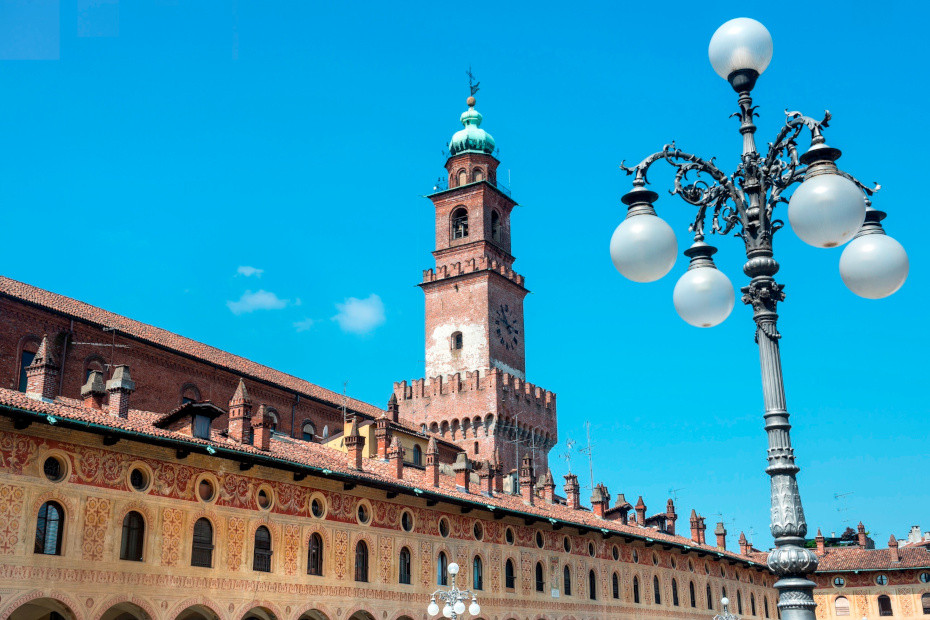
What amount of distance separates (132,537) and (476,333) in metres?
34.1

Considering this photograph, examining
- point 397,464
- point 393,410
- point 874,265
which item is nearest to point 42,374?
point 397,464

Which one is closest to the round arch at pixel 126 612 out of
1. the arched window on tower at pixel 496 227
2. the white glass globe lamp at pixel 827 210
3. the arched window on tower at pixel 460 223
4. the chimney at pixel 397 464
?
the chimney at pixel 397 464

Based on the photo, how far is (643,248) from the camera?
25.9 feet

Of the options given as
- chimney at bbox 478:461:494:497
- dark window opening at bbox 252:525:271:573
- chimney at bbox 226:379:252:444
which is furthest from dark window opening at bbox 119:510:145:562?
chimney at bbox 478:461:494:497

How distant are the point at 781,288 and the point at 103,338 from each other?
25.6 metres

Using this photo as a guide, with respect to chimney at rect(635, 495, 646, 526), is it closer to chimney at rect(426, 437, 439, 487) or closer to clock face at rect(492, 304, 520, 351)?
clock face at rect(492, 304, 520, 351)

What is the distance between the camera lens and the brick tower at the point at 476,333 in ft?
171

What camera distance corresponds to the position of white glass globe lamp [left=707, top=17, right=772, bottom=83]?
8.28 metres

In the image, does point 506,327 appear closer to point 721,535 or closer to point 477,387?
point 477,387

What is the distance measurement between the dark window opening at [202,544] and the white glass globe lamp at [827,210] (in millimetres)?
17342

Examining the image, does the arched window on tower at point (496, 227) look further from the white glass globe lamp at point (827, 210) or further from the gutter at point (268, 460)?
the white glass globe lamp at point (827, 210)

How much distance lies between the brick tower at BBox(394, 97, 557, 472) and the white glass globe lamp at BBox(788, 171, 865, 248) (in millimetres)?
43943

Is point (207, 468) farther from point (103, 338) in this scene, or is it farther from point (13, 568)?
point (103, 338)

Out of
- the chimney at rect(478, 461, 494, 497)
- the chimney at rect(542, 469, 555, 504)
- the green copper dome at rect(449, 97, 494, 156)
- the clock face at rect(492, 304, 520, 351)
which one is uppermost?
the green copper dome at rect(449, 97, 494, 156)
